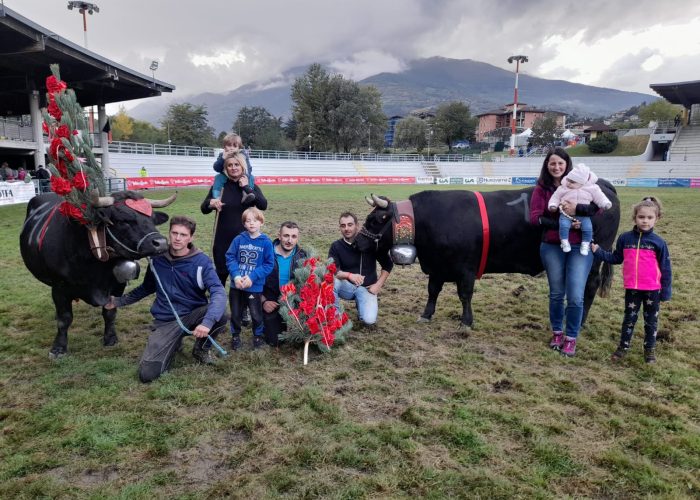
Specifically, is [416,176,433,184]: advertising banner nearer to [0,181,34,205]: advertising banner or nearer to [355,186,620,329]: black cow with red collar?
[0,181,34,205]: advertising banner

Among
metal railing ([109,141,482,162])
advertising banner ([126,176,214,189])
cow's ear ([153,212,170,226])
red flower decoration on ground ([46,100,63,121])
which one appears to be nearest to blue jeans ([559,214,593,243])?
cow's ear ([153,212,170,226])

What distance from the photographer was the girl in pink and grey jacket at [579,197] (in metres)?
4.03

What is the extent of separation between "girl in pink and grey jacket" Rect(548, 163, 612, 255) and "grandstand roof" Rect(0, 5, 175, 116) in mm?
16930

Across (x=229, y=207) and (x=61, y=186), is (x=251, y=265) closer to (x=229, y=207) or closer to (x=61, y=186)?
(x=229, y=207)

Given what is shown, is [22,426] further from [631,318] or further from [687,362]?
[687,362]

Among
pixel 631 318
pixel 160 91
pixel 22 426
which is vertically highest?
pixel 160 91

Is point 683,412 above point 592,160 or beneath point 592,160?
beneath

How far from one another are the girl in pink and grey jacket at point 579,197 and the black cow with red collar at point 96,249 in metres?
3.52

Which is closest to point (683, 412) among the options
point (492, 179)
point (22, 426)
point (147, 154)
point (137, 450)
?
point (137, 450)

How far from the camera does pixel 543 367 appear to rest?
160 inches

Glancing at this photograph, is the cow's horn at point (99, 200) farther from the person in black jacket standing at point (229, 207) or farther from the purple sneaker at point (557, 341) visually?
the purple sneaker at point (557, 341)

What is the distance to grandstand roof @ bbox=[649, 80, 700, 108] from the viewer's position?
38125mm

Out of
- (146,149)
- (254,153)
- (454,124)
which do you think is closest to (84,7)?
(146,149)

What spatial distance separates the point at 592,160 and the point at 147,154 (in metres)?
40.7
